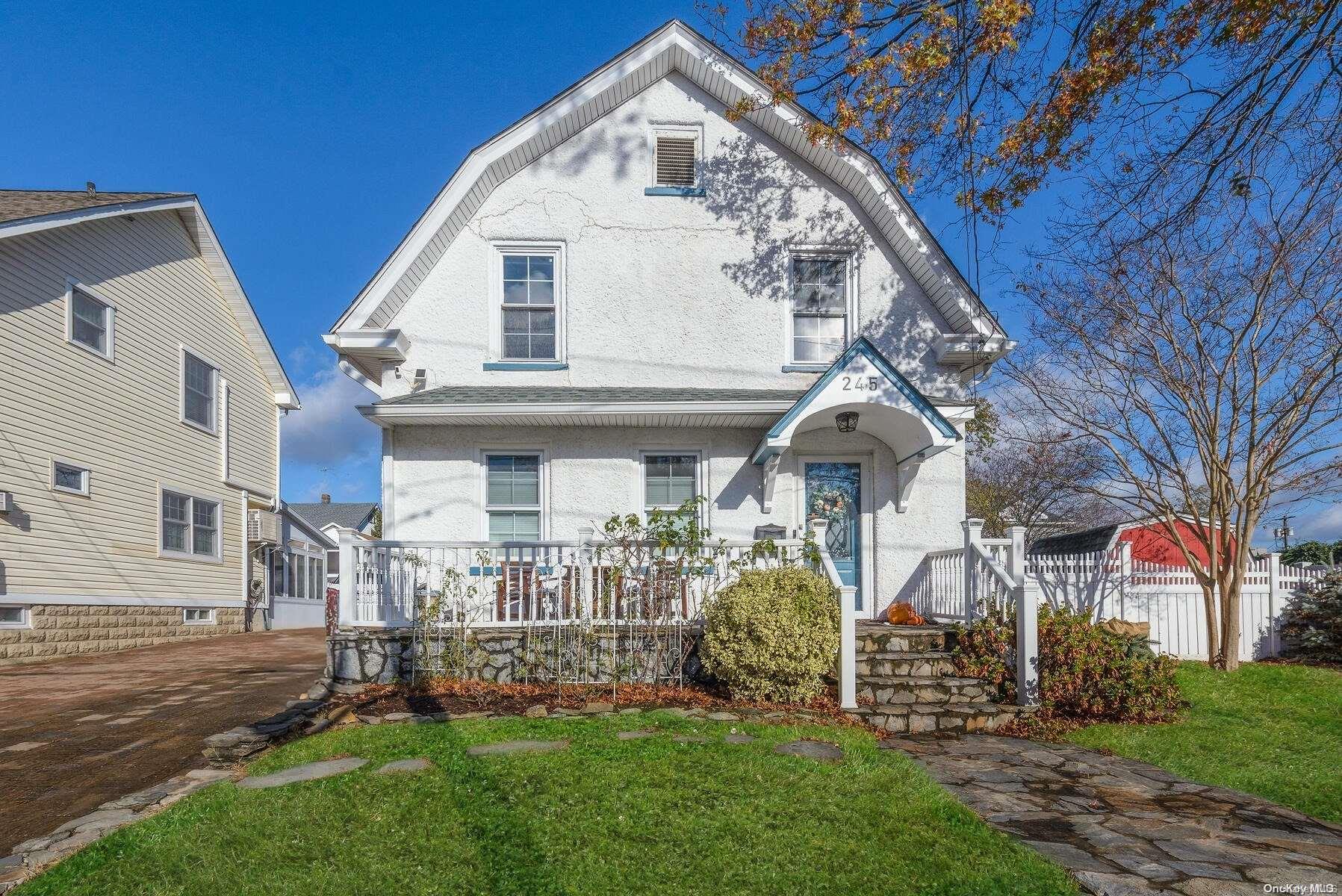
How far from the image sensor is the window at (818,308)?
10.8 m

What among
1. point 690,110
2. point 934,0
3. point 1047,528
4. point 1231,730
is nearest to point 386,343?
point 690,110

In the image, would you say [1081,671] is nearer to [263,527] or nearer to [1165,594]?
[1165,594]

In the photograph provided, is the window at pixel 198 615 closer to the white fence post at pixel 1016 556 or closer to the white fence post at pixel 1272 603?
the white fence post at pixel 1016 556

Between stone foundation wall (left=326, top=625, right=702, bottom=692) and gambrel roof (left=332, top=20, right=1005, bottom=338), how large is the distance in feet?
13.8

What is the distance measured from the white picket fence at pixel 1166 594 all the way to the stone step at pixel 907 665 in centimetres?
397

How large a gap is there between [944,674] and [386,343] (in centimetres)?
757

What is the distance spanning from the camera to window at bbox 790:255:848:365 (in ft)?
35.6

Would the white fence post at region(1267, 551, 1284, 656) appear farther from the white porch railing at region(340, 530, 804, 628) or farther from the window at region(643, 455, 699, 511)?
the window at region(643, 455, 699, 511)

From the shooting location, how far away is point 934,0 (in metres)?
5.69

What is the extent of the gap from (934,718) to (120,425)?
1411cm

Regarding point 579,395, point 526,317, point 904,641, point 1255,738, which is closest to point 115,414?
point 526,317

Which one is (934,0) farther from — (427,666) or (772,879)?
(427,666)

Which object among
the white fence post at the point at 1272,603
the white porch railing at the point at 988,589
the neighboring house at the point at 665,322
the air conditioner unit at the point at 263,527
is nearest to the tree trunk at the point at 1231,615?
the white fence post at the point at 1272,603

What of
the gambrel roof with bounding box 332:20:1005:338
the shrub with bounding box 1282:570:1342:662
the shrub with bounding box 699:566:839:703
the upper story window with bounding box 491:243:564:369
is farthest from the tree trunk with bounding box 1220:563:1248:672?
the upper story window with bounding box 491:243:564:369
